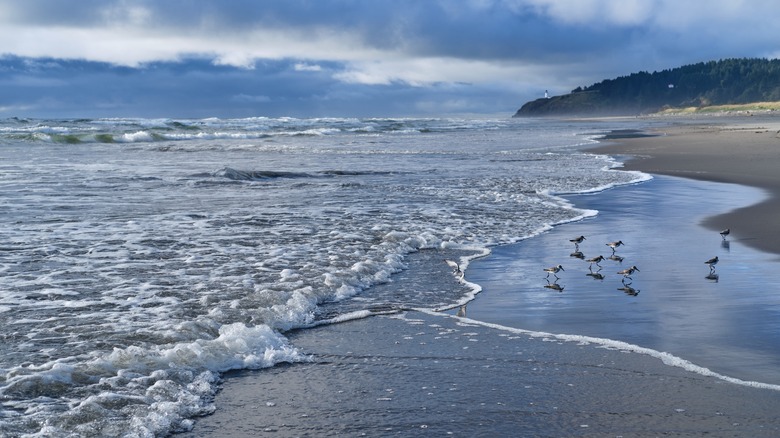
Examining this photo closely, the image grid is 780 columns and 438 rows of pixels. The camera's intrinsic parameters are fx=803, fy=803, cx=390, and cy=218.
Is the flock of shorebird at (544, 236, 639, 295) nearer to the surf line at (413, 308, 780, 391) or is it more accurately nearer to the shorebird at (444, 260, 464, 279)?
the shorebird at (444, 260, 464, 279)

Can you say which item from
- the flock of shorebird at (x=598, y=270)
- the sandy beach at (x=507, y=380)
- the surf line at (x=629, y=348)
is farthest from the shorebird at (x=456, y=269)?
the surf line at (x=629, y=348)

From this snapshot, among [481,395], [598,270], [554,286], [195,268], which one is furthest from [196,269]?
[481,395]

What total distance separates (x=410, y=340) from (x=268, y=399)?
5.20ft

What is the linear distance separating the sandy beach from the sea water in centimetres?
38

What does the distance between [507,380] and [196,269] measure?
4387mm

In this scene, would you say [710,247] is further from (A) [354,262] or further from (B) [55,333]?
(B) [55,333]

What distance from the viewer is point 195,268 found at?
8.58 meters

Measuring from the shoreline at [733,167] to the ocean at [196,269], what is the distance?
2.27 metres

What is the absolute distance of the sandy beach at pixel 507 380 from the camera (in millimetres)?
4445

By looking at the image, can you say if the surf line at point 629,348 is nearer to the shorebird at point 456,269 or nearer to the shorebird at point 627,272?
the shorebird at point 456,269

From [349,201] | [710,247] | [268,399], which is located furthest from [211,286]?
[349,201]

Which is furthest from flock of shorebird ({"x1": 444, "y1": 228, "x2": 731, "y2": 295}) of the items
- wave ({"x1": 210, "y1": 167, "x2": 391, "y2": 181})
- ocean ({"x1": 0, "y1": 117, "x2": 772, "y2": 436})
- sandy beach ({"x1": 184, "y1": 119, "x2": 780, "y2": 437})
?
wave ({"x1": 210, "y1": 167, "x2": 391, "y2": 181})

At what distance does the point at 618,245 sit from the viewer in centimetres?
960

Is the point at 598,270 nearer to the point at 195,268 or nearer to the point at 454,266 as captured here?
the point at 454,266
